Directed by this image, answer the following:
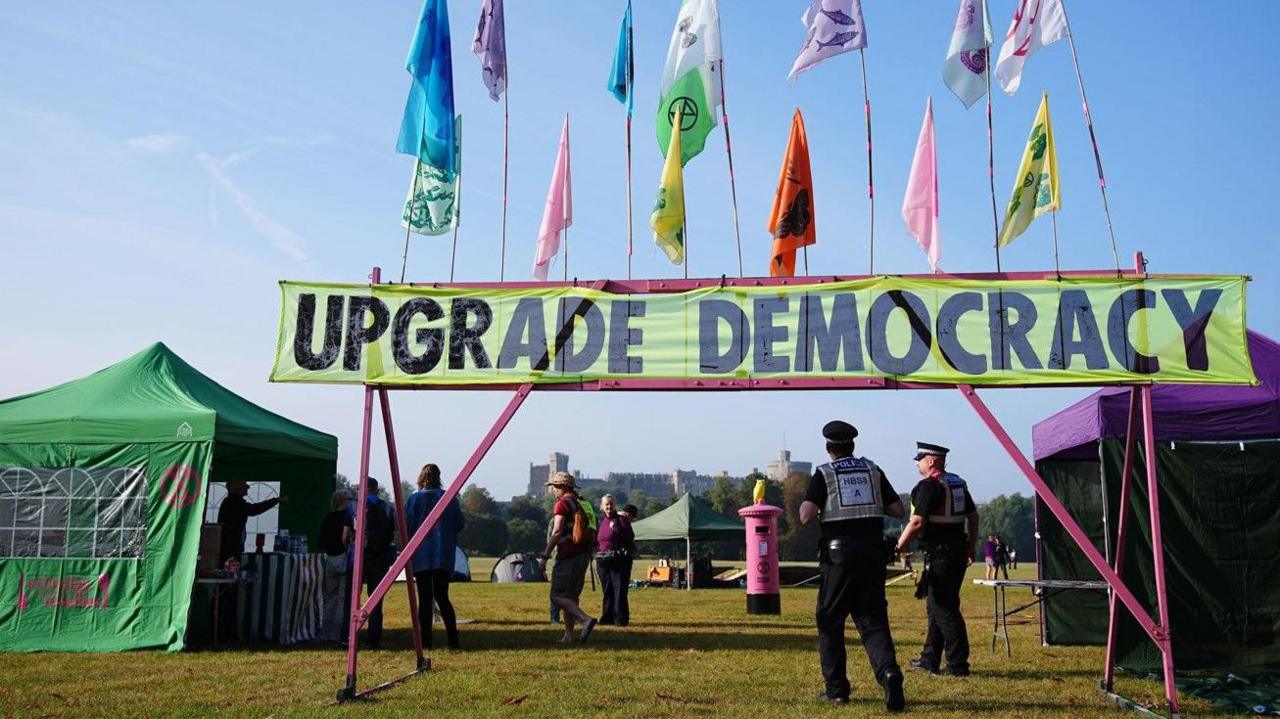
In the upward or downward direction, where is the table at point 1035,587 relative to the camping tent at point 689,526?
downward

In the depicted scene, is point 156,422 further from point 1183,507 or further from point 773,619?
point 1183,507

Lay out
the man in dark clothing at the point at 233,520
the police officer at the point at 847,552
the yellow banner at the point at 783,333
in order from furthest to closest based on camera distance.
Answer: the man in dark clothing at the point at 233,520 < the yellow banner at the point at 783,333 < the police officer at the point at 847,552

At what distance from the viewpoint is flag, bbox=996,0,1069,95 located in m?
10.8

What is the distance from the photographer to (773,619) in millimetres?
15961

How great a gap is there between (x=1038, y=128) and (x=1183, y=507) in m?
5.75

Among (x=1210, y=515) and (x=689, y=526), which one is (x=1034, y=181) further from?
(x=689, y=526)

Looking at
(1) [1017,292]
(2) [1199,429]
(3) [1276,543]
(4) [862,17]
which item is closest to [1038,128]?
(4) [862,17]

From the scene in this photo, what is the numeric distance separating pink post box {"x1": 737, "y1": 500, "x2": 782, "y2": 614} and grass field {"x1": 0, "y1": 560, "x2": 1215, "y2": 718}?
393 centimetres

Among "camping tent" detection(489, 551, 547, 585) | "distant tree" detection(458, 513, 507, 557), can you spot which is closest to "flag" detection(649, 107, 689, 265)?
"camping tent" detection(489, 551, 547, 585)

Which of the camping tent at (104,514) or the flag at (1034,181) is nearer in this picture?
the camping tent at (104,514)

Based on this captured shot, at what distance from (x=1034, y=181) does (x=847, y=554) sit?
8366mm

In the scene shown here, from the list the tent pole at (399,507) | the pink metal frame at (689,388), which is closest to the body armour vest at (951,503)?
the pink metal frame at (689,388)

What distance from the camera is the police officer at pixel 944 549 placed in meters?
9.00

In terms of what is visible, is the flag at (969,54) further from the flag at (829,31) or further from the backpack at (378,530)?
the backpack at (378,530)
